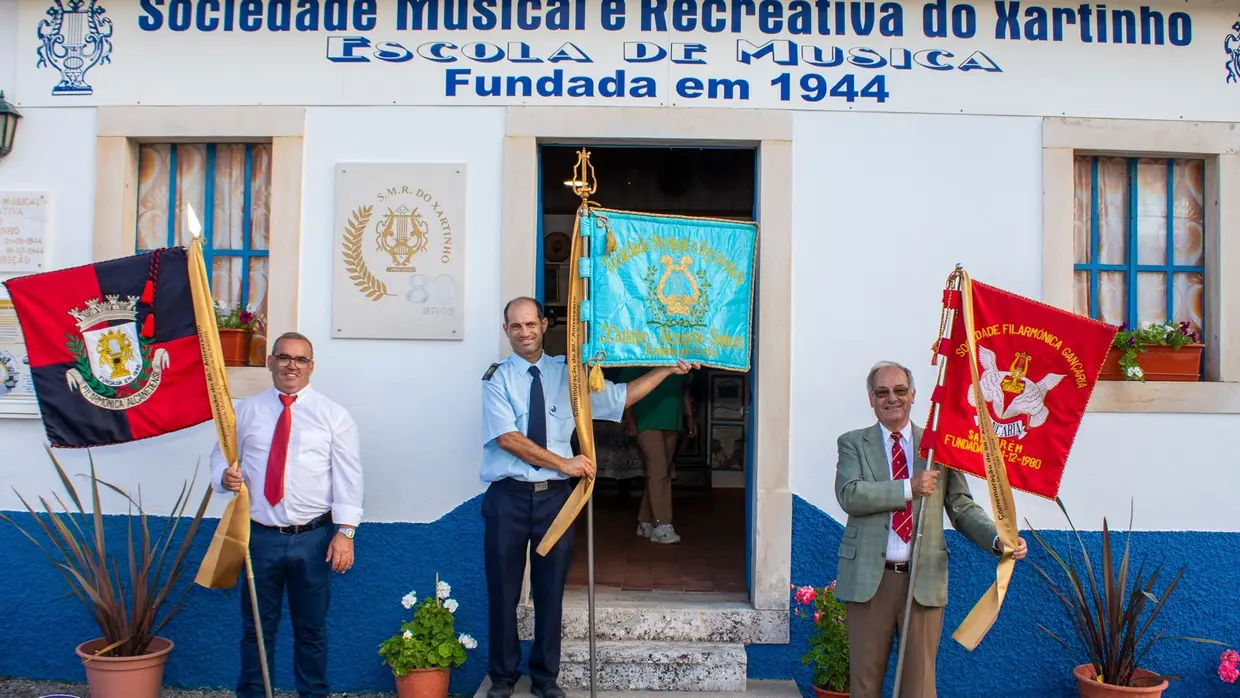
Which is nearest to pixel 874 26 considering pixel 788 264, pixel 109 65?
pixel 788 264

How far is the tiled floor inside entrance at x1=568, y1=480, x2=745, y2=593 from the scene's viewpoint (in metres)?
5.61

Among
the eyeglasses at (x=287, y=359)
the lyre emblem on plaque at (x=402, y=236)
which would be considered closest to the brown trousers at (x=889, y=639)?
the eyeglasses at (x=287, y=359)

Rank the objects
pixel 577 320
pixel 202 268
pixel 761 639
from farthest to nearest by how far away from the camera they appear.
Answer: pixel 761 639, pixel 577 320, pixel 202 268

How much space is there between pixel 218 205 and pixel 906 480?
399 centimetres

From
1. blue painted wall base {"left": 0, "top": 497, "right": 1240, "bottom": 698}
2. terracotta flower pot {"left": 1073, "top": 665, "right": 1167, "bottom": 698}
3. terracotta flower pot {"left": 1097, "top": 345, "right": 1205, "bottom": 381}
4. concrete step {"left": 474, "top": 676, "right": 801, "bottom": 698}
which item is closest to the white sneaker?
blue painted wall base {"left": 0, "top": 497, "right": 1240, "bottom": 698}

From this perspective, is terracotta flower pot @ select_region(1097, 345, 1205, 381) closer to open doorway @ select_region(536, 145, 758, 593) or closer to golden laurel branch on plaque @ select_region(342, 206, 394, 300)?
open doorway @ select_region(536, 145, 758, 593)

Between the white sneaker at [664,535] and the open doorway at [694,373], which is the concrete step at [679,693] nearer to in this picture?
the white sneaker at [664,535]

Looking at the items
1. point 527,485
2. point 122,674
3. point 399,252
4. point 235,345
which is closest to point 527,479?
point 527,485

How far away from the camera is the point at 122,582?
5.17 metres

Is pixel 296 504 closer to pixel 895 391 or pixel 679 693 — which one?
pixel 679 693

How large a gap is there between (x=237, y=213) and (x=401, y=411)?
1.51 metres

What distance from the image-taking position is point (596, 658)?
475 cm

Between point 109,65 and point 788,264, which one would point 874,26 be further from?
point 109,65

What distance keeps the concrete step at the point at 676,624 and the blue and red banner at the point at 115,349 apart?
6.66ft
